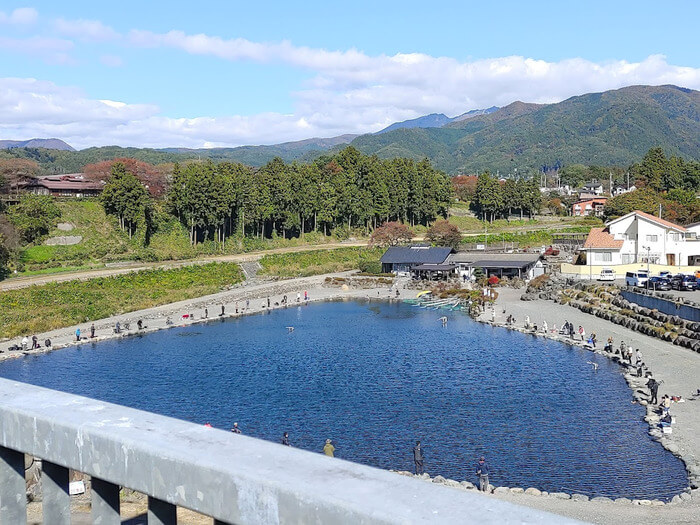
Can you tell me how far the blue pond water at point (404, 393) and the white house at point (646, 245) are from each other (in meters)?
19.7

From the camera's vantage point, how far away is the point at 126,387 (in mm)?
29969

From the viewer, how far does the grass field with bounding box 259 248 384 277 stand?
66.1 m

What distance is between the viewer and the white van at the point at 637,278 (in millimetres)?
47656

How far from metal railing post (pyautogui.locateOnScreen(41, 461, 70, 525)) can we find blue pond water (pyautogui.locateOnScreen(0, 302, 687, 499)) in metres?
17.4

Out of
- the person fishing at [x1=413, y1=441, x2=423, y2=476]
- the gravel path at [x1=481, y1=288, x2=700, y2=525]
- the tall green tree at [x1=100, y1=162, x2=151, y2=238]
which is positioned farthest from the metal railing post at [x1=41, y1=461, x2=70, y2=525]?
the tall green tree at [x1=100, y1=162, x2=151, y2=238]

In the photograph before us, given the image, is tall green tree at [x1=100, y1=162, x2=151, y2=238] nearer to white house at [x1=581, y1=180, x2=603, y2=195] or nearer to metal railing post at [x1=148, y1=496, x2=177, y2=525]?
metal railing post at [x1=148, y1=496, x2=177, y2=525]

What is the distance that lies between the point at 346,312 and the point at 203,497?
48.2m

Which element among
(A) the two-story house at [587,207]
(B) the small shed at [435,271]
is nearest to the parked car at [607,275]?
(B) the small shed at [435,271]

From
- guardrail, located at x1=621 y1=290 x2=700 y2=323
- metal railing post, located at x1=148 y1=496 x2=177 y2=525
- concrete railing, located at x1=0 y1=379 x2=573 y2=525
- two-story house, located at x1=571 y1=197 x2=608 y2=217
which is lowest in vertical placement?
guardrail, located at x1=621 y1=290 x2=700 y2=323

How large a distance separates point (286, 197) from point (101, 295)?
2969cm

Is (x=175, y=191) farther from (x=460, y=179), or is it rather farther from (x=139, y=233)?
(x=460, y=179)

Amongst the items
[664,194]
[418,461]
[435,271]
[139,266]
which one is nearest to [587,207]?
[664,194]

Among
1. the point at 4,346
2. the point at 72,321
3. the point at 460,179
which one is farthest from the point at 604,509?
the point at 460,179

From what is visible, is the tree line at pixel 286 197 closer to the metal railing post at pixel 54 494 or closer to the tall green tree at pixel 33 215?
the tall green tree at pixel 33 215
